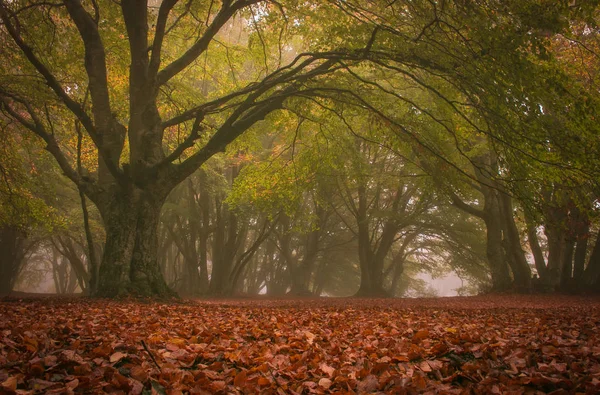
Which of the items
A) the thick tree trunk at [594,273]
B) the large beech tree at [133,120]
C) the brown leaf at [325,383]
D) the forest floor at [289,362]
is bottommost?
the brown leaf at [325,383]

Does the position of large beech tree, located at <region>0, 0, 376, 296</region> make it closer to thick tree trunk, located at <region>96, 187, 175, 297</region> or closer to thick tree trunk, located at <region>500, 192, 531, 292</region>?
thick tree trunk, located at <region>96, 187, 175, 297</region>

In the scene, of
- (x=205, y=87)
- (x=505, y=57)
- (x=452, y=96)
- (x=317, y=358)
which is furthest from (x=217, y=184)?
(x=317, y=358)

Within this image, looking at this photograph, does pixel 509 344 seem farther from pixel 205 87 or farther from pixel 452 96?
pixel 205 87

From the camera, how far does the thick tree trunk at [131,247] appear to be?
292 inches

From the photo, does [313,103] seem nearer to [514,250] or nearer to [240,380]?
[240,380]

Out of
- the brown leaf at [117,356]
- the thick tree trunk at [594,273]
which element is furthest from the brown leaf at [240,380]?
the thick tree trunk at [594,273]

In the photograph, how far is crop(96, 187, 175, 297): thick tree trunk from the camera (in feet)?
24.3

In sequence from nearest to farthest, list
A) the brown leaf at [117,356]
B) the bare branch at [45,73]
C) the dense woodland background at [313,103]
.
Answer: the brown leaf at [117,356]
the dense woodland background at [313,103]
the bare branch at [45,73]

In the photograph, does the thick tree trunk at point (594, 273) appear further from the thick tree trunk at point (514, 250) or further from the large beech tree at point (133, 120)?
the large beech tree at point (133, 120)

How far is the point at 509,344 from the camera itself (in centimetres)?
288

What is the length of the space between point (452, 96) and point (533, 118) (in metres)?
3.16

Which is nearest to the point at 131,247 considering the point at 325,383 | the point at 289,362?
the point at 289,362

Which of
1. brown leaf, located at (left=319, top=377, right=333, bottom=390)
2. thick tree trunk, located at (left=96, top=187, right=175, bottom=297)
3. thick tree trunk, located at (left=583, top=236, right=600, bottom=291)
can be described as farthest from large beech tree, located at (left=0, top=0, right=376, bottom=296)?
thick tree trunk, located at (left=583, top=236, right=600, bottom=291)

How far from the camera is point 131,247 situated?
7641 mm
